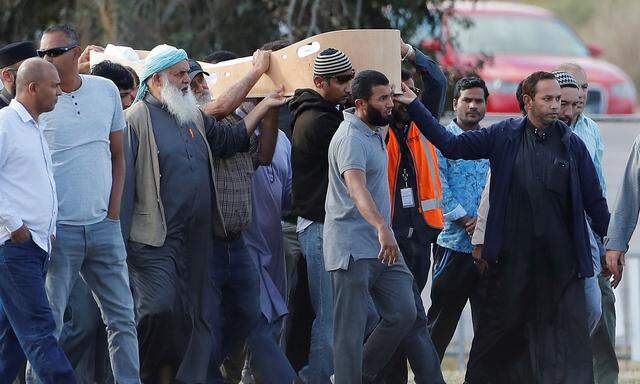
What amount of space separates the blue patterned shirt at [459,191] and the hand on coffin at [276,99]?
1.47 metres

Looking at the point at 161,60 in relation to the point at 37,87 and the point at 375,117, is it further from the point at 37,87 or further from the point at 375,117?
the point at 375,117

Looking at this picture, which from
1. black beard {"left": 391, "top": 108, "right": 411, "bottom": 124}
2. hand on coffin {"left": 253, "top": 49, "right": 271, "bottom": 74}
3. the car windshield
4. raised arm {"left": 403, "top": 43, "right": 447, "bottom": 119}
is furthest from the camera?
the car windshield

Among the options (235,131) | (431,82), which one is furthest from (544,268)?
(235,131)

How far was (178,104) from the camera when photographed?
7797 mm

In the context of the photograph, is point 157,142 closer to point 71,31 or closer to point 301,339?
point 71,31

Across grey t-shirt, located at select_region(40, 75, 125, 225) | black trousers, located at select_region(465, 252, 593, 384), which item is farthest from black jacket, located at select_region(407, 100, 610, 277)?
grey t-shirt, located at select_region(40, 75, 125, 225)

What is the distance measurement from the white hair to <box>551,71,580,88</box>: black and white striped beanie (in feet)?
7.64

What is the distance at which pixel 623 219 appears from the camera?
8.49 meters

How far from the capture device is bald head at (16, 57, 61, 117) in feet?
23.5

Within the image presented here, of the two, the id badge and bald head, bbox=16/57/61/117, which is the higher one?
bald head, bbox=16/57/61/117

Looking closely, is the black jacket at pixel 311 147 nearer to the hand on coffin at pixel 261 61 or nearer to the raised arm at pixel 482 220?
the hand on coffin at pixel 261 61

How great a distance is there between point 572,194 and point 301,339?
197cm

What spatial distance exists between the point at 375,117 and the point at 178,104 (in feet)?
3.37

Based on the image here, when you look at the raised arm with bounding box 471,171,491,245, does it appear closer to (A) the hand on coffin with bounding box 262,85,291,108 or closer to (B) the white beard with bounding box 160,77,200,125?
(A) the hand on coffin with bounding box 262,85,291,108
